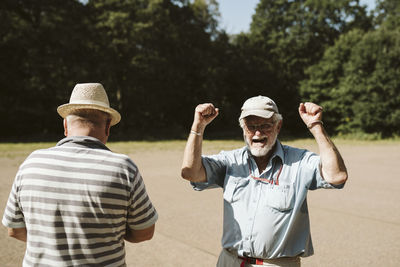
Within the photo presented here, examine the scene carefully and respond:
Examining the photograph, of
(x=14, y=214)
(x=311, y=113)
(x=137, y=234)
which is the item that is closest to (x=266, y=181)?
(x=311, y=113)

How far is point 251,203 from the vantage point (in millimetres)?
2500

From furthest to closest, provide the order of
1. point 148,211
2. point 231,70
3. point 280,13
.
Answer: point 280,13, point 231,70, point 148,211

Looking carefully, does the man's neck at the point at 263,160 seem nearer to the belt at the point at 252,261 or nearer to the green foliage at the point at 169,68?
the belt at the point at 252,261

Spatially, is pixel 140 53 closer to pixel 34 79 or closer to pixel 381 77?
pixel 34 79

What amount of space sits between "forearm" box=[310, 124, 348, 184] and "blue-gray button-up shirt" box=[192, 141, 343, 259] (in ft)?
0.25

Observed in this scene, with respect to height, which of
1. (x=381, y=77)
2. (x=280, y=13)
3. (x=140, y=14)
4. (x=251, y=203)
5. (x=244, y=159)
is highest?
(x=280, y=13)

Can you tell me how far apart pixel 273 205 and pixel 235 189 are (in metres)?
0.29

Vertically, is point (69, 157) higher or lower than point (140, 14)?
lower

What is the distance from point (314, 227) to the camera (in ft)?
18.7

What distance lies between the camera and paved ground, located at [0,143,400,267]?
445 centimetres

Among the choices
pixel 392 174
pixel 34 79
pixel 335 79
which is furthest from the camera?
pixel 335 79

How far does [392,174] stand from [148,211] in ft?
34.2

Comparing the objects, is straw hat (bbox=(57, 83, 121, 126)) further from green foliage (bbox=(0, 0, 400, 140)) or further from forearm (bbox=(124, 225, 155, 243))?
→ green foliage (bbox=(0, 0, 400, 140))

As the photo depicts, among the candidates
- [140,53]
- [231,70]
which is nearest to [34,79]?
[140,53]
